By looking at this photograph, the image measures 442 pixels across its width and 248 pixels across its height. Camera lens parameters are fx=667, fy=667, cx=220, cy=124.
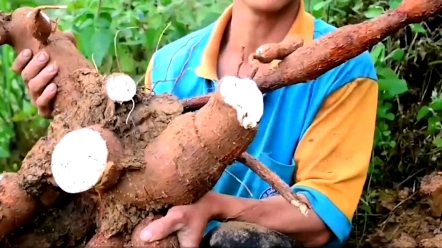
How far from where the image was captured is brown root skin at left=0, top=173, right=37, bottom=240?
126 centimetres

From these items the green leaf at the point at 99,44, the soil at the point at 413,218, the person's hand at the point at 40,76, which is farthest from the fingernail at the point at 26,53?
the soil at the point at 413,218

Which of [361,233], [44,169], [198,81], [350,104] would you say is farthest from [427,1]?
[361,233]

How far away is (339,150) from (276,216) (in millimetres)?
Result: 229

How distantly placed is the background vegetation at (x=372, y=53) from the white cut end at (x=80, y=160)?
2.31 ft

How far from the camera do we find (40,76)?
1367 millimetres

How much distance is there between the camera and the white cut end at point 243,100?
102cm

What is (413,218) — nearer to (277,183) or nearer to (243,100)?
(277,183)

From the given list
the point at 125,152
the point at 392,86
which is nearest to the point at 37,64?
the point at 125,152

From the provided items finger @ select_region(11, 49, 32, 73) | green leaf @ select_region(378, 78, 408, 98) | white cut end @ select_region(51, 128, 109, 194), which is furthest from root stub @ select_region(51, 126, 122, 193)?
green leaf @ select_region(378, 78, 408, 98)

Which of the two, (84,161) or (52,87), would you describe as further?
(52,87)

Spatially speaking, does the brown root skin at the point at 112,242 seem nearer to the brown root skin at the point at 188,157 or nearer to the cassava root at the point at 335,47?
the brown root skin at the point at 188,157

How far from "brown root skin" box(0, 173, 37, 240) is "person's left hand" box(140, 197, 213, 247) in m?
0.27

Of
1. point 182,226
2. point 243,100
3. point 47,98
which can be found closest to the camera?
point 243,100

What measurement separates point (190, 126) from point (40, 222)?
0.43m
